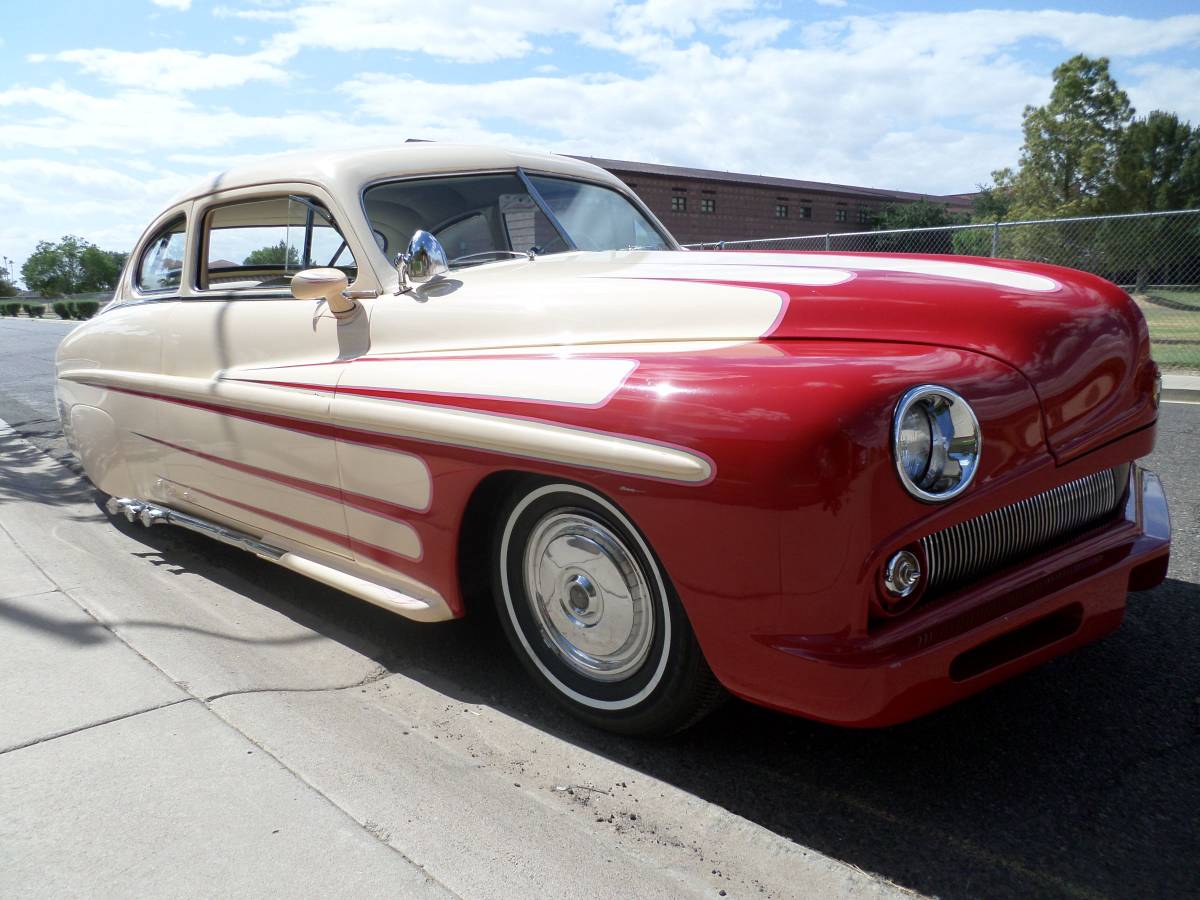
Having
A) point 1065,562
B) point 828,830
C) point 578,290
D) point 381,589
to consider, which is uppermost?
point 578,290

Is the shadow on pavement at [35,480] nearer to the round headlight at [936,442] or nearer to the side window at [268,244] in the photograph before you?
the side window at [268,244]

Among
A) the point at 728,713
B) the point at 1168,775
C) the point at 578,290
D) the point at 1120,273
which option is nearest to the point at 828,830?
the point at 728,713

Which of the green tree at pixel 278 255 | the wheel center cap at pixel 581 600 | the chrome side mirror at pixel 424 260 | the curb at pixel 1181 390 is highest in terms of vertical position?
the green tree at pixel 278 255

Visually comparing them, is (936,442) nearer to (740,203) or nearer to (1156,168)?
(740,203)

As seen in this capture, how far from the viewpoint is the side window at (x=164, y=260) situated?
421cm

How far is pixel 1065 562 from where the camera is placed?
2.22 metres

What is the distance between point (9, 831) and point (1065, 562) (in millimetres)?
2530

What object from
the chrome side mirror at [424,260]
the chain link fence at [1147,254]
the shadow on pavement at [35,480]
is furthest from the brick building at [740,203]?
the chrome side mirror at [424,260]

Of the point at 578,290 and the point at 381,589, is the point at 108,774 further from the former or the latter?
the point at 578,290

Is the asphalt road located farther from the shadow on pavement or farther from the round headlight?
the shadow on pavement

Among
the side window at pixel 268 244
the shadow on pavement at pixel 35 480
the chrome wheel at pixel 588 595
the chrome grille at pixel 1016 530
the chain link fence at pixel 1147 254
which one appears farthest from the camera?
the chain link fence at pixel 1147 254

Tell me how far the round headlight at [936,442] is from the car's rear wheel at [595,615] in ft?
2.11

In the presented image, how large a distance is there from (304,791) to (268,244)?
236cm

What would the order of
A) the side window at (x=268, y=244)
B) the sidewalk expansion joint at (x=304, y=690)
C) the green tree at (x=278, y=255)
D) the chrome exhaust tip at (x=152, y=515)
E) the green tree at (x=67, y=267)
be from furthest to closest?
the green tree at (x=67, y=267) → the chrome exhaust tip at (x=152, y=515) → the green tree at (x=278, y=255) → the side window at (x=268, y=244) → the sidewalk expansion joint at (x=304, y=690)
